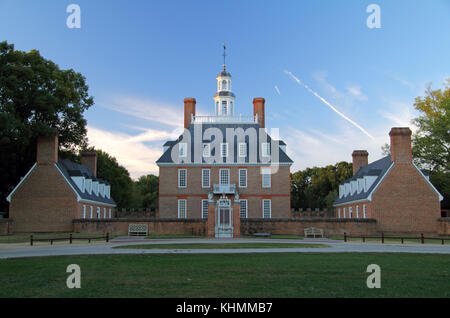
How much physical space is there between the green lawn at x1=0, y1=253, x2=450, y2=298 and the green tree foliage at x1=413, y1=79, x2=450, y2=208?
103ft

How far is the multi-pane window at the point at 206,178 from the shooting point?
4416 centimetres

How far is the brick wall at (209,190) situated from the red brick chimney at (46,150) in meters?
11.0

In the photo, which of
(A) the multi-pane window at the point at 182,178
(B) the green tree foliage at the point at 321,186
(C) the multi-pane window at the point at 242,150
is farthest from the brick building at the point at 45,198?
(B) the green tree foliage at the point at 321,186

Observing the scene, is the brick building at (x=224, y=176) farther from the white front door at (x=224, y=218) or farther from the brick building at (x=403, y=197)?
the brick building at (x=403, y=197)

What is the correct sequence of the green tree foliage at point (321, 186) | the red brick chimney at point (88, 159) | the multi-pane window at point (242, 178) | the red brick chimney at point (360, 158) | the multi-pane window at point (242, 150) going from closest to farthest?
the multi-pane window at point (242, 178), the multi-pane window at point (242, 150), the red brick chimney at point (88, 159), the red brick chimney at point (360, 158), the green tree foliage at point (321, 186)

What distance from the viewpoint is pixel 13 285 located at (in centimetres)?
1036

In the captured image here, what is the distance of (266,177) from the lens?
44062 mm

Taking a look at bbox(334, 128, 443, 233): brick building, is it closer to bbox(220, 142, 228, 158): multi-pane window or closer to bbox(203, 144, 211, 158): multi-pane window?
bbox(220, 142, 228, 158): multi-pane window

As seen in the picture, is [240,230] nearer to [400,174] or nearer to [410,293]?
[400,174]

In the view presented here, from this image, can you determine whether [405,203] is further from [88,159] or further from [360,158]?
[88,159]

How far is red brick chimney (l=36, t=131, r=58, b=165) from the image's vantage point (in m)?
37.1

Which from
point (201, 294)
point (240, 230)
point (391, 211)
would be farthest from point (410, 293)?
point (391, 211)

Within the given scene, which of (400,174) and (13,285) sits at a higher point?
(400,174)

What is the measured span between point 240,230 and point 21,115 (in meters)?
20.2
